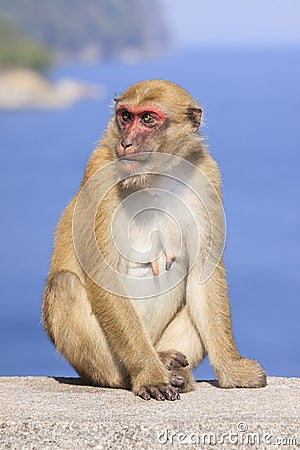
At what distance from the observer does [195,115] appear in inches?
293

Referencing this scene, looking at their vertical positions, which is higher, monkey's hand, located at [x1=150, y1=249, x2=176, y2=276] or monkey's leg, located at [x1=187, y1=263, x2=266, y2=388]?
monkey's hand, located at [x1=150, y1=249, x2=176, y2=276]

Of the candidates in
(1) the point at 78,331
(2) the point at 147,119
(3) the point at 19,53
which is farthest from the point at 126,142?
(3) the point at 19,53

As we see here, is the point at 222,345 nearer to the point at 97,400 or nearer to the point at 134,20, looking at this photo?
the point at 97,400

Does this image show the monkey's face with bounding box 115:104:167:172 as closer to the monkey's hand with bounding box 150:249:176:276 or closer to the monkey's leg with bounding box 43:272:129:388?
the monkey's hand with bounding box 150:249:176:276

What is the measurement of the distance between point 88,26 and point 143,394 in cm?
14407

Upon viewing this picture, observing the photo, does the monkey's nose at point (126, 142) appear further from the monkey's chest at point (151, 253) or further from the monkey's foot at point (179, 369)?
the monkey's foot at point (179, 369)

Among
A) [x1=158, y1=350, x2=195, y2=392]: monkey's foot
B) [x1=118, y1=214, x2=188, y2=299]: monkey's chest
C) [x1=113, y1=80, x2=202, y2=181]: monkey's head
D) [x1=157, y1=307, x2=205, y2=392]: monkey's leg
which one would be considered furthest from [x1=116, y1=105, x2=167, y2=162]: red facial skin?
[x1=158, y1=350, x2=195, y2=392]: monkey's foot

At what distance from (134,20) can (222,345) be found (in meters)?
147

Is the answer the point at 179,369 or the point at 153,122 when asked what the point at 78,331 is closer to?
the point at 179,369

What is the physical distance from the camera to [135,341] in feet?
22.9

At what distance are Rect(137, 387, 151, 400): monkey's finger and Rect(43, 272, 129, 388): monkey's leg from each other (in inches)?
16.4

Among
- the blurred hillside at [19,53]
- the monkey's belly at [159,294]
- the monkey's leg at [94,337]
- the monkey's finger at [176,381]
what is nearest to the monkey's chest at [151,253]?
the monkey's belly at [159,294]

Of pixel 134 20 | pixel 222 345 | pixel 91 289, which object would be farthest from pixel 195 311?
pixel 134 20

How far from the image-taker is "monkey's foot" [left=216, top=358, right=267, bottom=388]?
730cm
